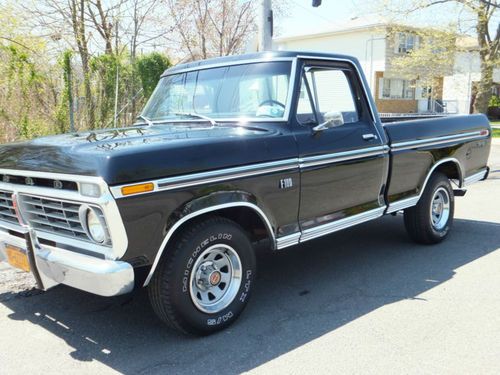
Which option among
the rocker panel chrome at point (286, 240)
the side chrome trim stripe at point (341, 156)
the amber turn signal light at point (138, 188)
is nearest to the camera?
the amber turn signal light at point (138, 188)

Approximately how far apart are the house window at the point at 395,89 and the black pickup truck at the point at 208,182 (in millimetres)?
30851

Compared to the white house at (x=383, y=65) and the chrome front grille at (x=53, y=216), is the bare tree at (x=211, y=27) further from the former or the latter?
the chrome front grille at (x=53, y=216)

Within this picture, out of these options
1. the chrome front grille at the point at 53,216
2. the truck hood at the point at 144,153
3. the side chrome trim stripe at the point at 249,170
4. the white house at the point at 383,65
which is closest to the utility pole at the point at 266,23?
the side chrome trim stripe at the point at 249,170

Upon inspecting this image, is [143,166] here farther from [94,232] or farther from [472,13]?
[472,13]

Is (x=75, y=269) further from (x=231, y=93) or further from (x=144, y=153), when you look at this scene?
(x=231, y=93)

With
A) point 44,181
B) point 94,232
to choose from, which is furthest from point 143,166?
point 44,181

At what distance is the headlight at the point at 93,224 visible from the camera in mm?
3070

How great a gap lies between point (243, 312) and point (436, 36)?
19575mm

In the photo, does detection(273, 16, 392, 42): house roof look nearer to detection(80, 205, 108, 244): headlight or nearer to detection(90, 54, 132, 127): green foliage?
detection(90, 54, 132, 127): green foliage

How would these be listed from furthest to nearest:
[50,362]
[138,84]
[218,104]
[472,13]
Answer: [472,13] → [138,84] → [218,104] → [50,362]

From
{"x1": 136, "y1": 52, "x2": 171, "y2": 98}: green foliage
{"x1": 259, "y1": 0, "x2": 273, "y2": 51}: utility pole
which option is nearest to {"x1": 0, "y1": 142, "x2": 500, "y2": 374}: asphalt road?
{"x1": 259, "y1": 0, "x2": 273, "y2": 51}: utility pole

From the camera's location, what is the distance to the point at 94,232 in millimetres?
3176

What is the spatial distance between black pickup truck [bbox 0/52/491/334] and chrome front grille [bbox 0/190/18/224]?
0.02m

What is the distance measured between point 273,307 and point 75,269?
1.72 meters
